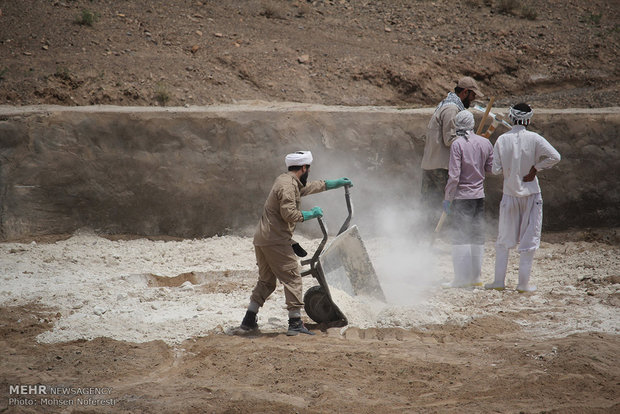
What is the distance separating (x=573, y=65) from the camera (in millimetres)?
11977

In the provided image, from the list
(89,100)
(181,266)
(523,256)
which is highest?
(89,100)

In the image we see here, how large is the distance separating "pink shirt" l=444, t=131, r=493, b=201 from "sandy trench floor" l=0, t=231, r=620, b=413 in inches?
42.5

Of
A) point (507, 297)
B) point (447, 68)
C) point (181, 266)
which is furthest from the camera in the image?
point (447, 68)

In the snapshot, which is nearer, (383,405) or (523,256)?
(383,405)

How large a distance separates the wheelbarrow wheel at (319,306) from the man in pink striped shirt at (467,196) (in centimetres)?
177

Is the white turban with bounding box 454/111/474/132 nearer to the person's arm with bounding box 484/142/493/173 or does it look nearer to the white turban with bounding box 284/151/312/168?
the person's arm with bounding box 484/142/493/173

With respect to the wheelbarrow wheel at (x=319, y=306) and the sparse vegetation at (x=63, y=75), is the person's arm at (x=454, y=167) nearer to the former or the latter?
the wheelbarrow wheel at (x=319, y=306)

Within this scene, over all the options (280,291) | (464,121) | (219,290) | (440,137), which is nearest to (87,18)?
(219,290)

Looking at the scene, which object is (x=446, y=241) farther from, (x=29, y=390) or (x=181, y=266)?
(x=29, y=390)

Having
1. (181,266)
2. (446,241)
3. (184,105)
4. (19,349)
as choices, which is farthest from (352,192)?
(19,349)

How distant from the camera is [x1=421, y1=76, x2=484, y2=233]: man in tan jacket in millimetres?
7410

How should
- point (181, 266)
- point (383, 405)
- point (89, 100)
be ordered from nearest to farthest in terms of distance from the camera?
1. point (383, 405)
2. point (181, 266)
3. point (89, 100)

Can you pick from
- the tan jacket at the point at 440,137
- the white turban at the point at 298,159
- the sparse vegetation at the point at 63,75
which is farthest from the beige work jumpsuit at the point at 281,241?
the sparse vegetation at the point at 63,75

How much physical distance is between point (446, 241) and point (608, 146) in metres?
2.52
